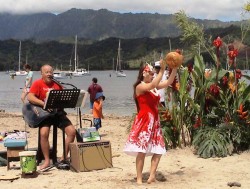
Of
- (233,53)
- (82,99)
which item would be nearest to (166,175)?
(82,99)

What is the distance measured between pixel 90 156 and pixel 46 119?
2.88 ft

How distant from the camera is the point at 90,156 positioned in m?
7.60

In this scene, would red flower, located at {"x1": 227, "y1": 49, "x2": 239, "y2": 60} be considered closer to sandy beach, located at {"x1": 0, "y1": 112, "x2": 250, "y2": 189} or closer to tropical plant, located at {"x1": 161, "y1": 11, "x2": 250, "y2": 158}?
tropical plant, located at {"x1": 161, "y1": 11, "x2": 250, "y2": 158}

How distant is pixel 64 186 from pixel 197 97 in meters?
3.26

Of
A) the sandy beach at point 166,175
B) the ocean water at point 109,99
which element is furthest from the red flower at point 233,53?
the ocean water at point 109,99

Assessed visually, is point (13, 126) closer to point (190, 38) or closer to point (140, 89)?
point (190, 38)

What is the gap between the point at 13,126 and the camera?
51.8 feet

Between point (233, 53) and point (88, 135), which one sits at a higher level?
point (233, 53)

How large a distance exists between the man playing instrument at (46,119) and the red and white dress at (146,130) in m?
1.64

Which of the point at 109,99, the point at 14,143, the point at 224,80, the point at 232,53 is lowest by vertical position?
the point at 109,99

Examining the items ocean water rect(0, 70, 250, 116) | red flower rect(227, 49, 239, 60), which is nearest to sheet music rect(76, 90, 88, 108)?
red flower rect(227, 49, 239, 60)

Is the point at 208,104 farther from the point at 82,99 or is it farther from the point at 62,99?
the point at 62,99

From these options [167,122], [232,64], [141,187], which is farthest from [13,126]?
[141,187]

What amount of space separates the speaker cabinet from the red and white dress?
1.26 m
